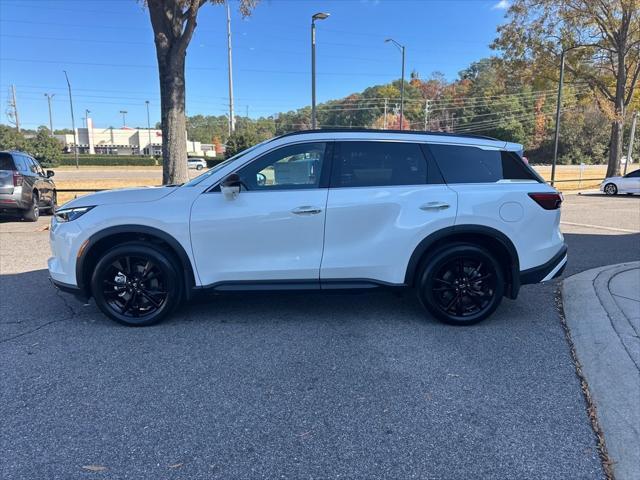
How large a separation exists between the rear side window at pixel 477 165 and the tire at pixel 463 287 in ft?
2.14

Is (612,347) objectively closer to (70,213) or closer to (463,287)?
(463,287)

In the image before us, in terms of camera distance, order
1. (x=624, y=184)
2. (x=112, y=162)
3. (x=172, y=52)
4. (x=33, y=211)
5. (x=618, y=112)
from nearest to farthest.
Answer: (x=33, y=211) < (x=172, y=52) < (x=624, y=184) < (x=618, y=112) < (x=112, y=162)

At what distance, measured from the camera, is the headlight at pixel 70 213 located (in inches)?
Answer: 172

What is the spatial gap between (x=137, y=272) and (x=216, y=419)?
197 centimetres

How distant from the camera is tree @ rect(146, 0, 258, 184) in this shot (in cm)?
1174

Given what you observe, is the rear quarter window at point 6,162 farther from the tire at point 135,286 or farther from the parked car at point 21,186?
the tire at point 135,286

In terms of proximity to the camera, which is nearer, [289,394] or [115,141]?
[289,394]

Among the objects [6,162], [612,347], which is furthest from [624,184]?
[6,162]

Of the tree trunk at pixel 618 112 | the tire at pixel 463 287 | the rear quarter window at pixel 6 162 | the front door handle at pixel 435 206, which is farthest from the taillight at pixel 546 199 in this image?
the tree trunk at pixel 618 112

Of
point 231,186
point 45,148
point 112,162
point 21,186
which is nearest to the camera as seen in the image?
point 231,186

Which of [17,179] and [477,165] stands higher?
[477,165]

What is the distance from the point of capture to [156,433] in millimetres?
2797

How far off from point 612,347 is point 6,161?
458 inches

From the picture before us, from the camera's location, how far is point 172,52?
39.1 ft
